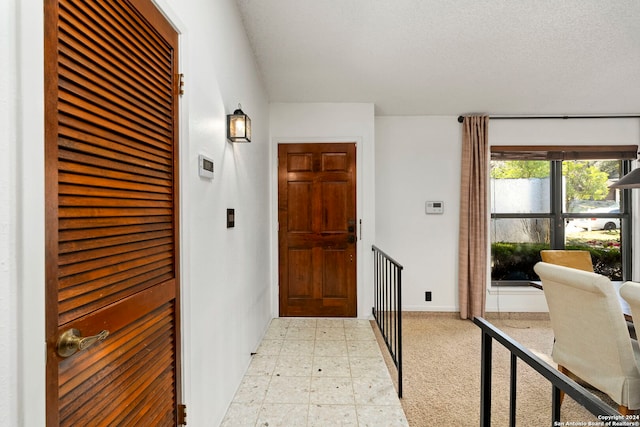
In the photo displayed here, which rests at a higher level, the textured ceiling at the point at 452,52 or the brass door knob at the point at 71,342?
the textured ceiling at the point at 452,52

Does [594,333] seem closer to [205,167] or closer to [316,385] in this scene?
[316,385]

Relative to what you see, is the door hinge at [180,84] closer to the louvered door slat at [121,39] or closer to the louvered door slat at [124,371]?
the louvered door slat at [121,39]

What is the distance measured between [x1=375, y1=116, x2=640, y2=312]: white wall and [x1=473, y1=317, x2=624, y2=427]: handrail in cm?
283

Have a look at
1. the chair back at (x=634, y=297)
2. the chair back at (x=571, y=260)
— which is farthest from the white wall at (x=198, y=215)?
the chair back at (x=571, y=260)

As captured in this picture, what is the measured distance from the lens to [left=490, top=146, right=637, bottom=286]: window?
150 inches

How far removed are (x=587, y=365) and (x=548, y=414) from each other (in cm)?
45

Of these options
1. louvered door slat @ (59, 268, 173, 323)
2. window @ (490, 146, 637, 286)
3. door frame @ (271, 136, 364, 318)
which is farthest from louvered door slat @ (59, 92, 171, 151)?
window @ (490, 146, 637, 286)

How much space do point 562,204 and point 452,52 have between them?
270cm

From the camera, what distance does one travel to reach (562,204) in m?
3.84

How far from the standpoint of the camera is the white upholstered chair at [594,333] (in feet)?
5.08

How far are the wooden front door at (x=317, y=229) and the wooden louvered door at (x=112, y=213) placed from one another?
7.73ft

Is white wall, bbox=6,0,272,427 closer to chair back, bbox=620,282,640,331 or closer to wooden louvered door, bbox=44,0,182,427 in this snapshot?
wooden louvered door, bbox=44,0,182,427

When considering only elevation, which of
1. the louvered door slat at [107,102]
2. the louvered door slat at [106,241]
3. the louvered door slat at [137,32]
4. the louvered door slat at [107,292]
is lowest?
the louvered door slat at [107,292]

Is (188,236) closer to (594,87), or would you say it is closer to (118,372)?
(118,372)
